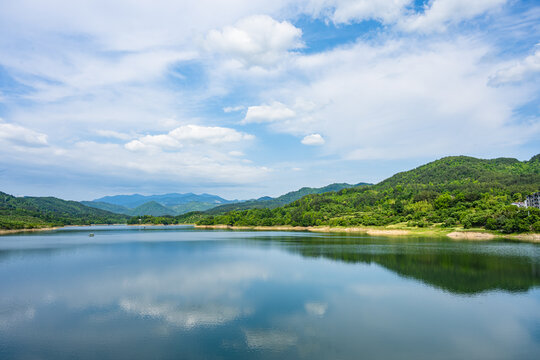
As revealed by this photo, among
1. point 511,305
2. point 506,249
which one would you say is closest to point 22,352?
point 511,305

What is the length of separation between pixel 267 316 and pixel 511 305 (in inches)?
499

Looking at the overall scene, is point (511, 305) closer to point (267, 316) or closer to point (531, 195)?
point (267, 316)

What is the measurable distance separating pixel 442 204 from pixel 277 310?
229ft

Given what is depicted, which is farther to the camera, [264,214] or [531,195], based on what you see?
[264,214]

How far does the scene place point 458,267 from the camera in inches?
1017

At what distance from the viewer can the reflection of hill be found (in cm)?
2041

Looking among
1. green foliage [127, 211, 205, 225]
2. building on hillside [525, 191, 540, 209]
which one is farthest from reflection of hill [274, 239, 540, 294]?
green foliage [127, 211, 205, 225]

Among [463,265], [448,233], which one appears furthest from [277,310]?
[448,233]

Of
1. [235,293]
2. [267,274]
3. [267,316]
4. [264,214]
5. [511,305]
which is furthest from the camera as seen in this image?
[264,214]

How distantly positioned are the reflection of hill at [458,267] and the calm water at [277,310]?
5.8 inches

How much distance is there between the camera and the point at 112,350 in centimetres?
1118

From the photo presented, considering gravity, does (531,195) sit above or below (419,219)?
above

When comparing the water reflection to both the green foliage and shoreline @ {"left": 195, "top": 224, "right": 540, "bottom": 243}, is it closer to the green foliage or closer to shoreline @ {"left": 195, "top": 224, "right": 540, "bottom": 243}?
shoreline @ {"left": 195, "top": 224, "right": 540, "bottom": 243}

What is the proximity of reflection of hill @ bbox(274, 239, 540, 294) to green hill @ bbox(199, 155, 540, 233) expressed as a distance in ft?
76.1
